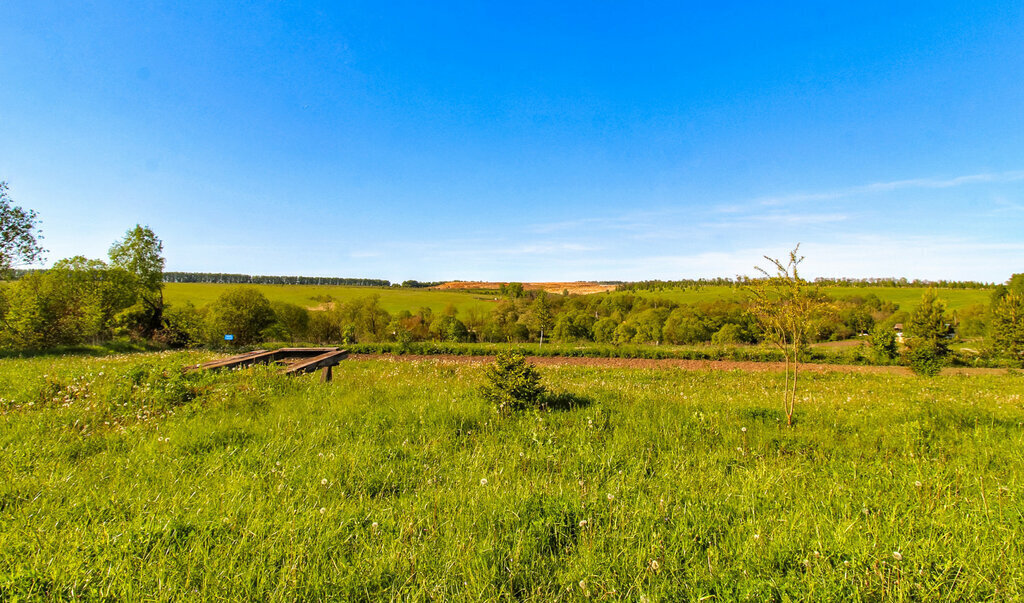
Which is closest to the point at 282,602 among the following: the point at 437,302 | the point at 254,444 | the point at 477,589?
the point at 477,589

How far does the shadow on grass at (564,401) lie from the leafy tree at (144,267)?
39.5 metres

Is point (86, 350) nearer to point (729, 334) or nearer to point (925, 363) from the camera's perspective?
point (925, 363)

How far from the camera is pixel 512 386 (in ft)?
21.8

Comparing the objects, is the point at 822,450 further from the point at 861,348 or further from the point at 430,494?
the point at 861,348

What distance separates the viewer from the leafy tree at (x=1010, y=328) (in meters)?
31.9

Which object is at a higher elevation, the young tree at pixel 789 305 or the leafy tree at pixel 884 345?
the young tree at pixel 789 305

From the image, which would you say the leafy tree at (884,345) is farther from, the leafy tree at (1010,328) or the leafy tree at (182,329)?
the leafy tree at (182,329)

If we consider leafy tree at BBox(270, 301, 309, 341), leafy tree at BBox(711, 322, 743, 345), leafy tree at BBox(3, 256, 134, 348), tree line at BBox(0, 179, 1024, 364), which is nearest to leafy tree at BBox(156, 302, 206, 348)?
tree line at BBox(0, 179, 1024, 364)

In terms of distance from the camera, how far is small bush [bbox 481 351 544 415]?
6.54 metres

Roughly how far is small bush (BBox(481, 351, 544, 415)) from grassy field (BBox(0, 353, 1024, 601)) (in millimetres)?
479

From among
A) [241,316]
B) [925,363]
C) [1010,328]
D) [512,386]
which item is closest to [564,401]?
[512,386]

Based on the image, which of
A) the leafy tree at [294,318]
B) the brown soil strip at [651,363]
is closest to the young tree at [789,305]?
the brown soil strip at [651,363]

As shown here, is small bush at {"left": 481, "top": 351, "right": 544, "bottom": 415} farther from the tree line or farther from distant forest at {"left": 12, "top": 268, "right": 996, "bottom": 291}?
distant forest at {"left": 12, "top": 268, "right": 996, "bottom": 291}

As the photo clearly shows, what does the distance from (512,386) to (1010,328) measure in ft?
161
